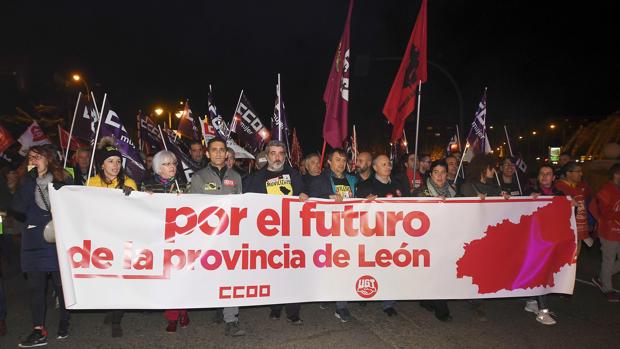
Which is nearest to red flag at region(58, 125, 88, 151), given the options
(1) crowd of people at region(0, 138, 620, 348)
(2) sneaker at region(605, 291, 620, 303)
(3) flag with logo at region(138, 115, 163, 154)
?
(3) flag with logo at region(138, 115, 163, 154)

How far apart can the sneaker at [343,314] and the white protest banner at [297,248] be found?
38cm

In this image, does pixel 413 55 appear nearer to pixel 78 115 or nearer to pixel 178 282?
pixel 178 282

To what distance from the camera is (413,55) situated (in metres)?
5.84

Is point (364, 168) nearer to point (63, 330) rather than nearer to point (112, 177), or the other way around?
point (112, 177)

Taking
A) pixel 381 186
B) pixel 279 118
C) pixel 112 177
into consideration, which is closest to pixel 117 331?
pixel 112 177

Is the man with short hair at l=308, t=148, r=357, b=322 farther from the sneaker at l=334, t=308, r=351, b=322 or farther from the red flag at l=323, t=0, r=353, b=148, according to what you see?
the red flag at l=323, t=0, r=353, b=148

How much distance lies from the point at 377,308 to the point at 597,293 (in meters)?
2.97

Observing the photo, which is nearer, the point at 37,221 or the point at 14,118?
the point at 37,221

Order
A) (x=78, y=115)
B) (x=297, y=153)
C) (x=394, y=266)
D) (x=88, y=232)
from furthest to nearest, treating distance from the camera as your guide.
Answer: (x=297, y=153) < (x=78, y=115) < (x=394, y=266) < (x=88, y=232)

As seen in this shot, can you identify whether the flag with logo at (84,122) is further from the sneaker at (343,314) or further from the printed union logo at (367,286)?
the printed union logo at (367,286)

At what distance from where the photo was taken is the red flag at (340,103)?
5.79m

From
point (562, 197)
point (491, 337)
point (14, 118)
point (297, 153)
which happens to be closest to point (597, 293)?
point (562, 197)

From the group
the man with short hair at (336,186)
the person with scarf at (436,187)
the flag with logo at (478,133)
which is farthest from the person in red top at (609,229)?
the man with short hair at (336,186)

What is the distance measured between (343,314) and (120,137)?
343 centimetres
